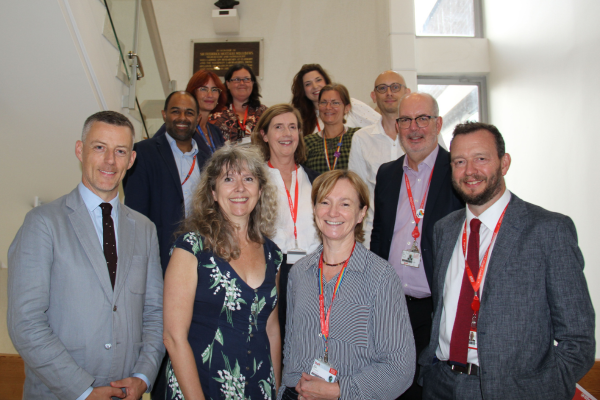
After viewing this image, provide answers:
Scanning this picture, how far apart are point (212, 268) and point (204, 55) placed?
6.71 meters

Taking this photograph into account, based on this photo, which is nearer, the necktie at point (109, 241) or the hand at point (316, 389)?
the hand at point (316, 389)

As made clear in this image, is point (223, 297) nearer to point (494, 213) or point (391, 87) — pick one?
point (494, 213)

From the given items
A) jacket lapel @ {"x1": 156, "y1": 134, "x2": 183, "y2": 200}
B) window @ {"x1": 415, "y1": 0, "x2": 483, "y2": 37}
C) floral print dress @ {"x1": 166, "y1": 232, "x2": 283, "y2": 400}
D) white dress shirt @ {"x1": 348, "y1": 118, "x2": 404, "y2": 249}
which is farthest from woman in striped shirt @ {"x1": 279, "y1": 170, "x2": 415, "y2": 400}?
window @ {"x1": 415, "y1": 0, "x2": 483, "y2": 37}

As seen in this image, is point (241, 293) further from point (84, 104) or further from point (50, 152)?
point (50, 152)

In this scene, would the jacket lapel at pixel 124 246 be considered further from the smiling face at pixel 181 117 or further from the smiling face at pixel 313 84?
the smiling face at pixel 313 84

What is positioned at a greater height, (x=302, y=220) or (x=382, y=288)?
(x=302, y=220)

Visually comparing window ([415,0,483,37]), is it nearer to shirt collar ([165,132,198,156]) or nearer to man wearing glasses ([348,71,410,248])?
man wearing glasses ([348,71,410,248])

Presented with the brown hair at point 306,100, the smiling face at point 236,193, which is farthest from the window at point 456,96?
the smiling face at point 236,193

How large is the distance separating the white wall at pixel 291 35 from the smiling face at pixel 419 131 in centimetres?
483

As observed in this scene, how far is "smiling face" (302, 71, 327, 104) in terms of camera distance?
176 inches

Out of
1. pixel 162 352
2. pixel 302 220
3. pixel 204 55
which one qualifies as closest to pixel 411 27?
pixel 204 55

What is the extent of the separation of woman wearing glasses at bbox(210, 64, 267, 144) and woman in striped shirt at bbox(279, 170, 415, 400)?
215cm

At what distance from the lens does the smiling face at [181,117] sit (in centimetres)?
329

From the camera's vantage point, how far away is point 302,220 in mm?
2971
